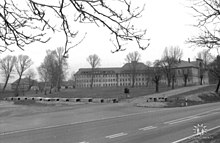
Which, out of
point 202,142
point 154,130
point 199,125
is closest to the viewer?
point 202,142

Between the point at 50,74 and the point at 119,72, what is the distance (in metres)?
75.6

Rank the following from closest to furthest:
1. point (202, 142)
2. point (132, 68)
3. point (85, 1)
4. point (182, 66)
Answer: point (85, 1) → point (202, 142) → point (132, 68) → point (182, 66)

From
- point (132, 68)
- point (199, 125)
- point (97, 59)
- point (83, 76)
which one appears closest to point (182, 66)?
point (132, 68)

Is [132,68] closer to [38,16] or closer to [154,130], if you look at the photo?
[154,130]

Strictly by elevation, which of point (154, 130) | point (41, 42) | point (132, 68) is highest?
point (132, 68)

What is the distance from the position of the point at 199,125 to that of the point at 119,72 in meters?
144

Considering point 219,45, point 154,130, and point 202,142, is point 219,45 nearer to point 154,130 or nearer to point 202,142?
point 202,142

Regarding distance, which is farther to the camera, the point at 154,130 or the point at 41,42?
the point at 154,130

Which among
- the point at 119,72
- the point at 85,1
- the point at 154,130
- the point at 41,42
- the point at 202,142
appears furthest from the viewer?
the point at 119,72

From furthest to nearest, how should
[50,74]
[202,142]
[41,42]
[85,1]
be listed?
1. [50,74]
2. [202,142]
3. [41,42]
4. [85,1]

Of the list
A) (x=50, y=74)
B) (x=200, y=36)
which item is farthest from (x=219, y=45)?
(x=50, y=74)

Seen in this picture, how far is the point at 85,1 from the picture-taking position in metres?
3.60

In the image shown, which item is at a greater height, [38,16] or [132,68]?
[132,68]

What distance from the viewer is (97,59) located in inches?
4446
